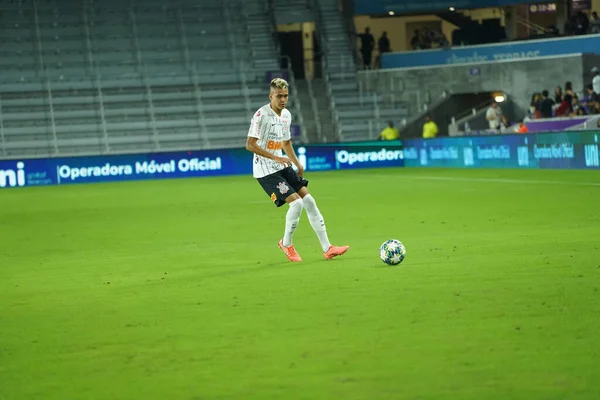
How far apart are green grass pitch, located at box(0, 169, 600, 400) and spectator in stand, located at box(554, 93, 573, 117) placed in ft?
65.6

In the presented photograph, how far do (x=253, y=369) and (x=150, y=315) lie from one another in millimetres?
2569

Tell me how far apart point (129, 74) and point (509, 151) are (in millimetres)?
19713

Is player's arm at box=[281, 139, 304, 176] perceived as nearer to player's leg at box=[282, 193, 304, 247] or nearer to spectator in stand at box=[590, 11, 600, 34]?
player's leg at box=[282, 193, 304, 247]

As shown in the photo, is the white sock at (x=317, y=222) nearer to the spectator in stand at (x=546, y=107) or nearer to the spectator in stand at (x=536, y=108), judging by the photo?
the spectator in stand at (x=546, y=107)

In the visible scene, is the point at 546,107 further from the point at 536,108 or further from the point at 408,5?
the point at 408,5

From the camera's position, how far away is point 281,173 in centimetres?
1368

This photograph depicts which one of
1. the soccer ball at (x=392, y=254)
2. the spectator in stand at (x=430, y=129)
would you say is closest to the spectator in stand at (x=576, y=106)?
the spectator in stand at (x=430, y=129)

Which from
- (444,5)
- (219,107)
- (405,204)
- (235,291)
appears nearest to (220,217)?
(405,204)

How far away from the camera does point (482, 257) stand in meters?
12.9

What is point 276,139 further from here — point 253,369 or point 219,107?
point 219,107

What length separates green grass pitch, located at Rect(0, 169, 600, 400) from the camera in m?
6.72

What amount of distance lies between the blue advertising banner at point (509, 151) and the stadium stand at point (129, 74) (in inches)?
373

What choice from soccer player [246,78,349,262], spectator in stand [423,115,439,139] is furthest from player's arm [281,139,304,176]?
spectator in stand [423,115,439,139]

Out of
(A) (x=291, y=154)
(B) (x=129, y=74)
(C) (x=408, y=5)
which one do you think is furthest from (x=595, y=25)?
(A) (x=291, y=154)
